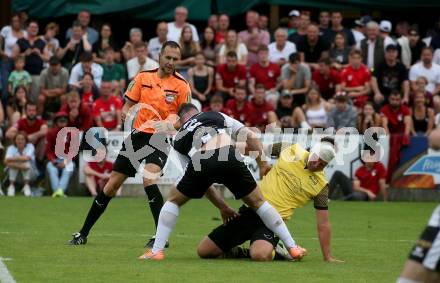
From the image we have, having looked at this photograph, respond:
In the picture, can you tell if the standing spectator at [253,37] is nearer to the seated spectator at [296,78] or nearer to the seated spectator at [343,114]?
the seated spectator at [296,78]

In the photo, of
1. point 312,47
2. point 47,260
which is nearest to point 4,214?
point 47,260

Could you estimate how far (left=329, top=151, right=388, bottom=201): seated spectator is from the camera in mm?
18734

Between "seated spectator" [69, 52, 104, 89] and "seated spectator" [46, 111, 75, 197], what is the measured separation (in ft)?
4.49

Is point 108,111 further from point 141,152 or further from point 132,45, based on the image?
point 141,152

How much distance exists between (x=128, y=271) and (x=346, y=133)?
10.1 metres

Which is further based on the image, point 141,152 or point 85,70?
point 85,70

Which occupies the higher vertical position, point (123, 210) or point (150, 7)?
point (150, 7)

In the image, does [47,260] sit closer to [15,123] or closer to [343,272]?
[343,272]

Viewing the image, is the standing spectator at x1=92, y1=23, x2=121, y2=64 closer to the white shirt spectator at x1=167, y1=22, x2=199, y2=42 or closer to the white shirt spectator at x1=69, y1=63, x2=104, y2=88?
the white shirt spectator at x1=69, y1=63, x2=104, y2=88

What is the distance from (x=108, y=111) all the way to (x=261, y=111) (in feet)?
8.77

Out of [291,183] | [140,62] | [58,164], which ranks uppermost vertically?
[140,62]

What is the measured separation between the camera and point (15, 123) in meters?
19.5

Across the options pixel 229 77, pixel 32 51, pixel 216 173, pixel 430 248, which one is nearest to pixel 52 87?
pixel 32 51

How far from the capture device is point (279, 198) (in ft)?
34.8
